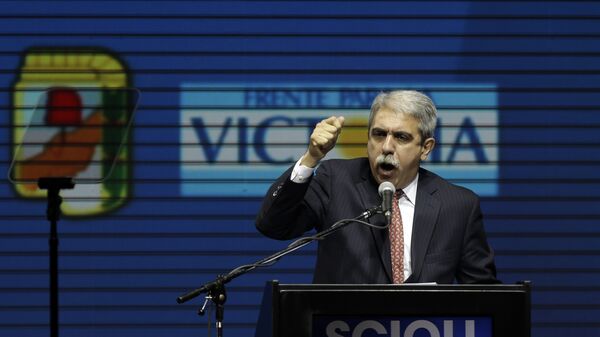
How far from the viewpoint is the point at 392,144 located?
512cm

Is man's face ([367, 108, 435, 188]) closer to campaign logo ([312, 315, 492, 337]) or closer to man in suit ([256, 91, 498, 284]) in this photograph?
man in suit ([256, 91, 498, 284])

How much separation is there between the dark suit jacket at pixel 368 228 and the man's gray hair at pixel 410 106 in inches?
11.3

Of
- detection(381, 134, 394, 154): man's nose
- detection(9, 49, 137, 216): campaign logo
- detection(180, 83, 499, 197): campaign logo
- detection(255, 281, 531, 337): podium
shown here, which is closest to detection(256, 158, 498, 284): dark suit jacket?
detection(381, 134, 394, 154): man's nose

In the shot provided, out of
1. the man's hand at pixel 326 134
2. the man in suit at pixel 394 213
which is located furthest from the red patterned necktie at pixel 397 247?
the man's hand at pixel 326 134

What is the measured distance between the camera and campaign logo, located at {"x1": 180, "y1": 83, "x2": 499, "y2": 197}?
29.9 feet

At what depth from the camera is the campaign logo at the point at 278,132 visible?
9125mm

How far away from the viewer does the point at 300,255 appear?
29.9 feet

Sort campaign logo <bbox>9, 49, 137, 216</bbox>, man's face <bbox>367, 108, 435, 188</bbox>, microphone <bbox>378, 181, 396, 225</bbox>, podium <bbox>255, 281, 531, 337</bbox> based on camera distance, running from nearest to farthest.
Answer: podium <bbox>255, 281, 531, 337</bbox> < microphone <bbox>378, 181, 396, 225</bbox> < man's face <bbox>367, 108, 435, 188</bbox> < campaign logo <bbox>9, 49, 137, 216</bbox>

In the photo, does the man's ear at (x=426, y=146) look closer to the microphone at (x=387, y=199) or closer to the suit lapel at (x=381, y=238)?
the suit lapel at (x=381, y=238)

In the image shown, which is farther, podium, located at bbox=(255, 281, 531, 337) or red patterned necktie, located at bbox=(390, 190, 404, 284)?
red patterned necktie, located at bbox=(390, 190, 404, 284)

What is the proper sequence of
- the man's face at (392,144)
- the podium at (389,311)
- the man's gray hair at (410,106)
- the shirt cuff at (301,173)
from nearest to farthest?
1. the podium at (389,311)
2. the shirt cuff at (301,173)
3. the man's face at (392,144)
4. the man's gray hair at (410,106)

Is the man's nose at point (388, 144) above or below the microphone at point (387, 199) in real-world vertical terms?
above

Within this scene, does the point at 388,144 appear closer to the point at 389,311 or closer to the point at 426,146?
the point at 426,146

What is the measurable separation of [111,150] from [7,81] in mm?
977
